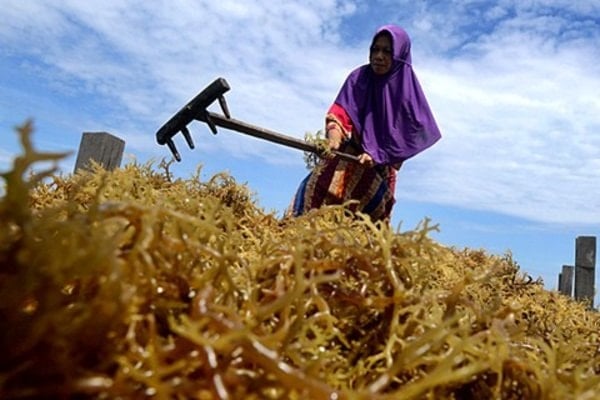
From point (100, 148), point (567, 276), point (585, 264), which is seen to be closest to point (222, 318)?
point (100, 148)

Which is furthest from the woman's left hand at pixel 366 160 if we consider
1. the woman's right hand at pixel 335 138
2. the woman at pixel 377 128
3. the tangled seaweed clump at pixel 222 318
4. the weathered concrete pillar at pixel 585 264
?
the weathered concrete pillar at pixel 585 264

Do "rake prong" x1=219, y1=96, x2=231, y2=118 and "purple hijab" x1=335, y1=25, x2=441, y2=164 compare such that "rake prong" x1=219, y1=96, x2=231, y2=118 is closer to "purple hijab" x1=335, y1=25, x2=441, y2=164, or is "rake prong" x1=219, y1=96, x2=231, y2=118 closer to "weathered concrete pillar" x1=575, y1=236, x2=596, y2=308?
"purple hijab" x1=335, y1=25, x2=441, y2=164

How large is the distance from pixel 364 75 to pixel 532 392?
2.23 meters

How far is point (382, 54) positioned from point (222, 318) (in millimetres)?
2247

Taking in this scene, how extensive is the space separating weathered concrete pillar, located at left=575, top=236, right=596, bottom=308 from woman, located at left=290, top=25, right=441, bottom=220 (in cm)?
238

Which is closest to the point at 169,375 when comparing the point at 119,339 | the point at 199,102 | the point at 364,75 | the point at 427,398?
the point at 119,339

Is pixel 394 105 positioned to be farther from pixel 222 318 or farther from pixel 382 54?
pixel 222 318

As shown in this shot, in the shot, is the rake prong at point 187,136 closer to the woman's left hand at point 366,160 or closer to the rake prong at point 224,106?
the rake prong at point 224,106

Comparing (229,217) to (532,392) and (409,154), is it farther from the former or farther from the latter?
(409,154)

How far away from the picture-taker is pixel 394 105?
2.41 m

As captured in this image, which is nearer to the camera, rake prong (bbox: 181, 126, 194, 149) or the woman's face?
rake prong (bbox: 181, 126, 194, 149)

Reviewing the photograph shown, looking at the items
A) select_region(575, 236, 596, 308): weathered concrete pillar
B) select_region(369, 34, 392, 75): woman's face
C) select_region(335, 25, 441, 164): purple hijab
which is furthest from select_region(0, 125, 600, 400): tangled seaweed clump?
select_region(575, 236, 596, 308): weathered concrete pillar

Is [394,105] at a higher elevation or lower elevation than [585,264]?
lower

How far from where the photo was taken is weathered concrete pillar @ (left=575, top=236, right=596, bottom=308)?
162 inches
